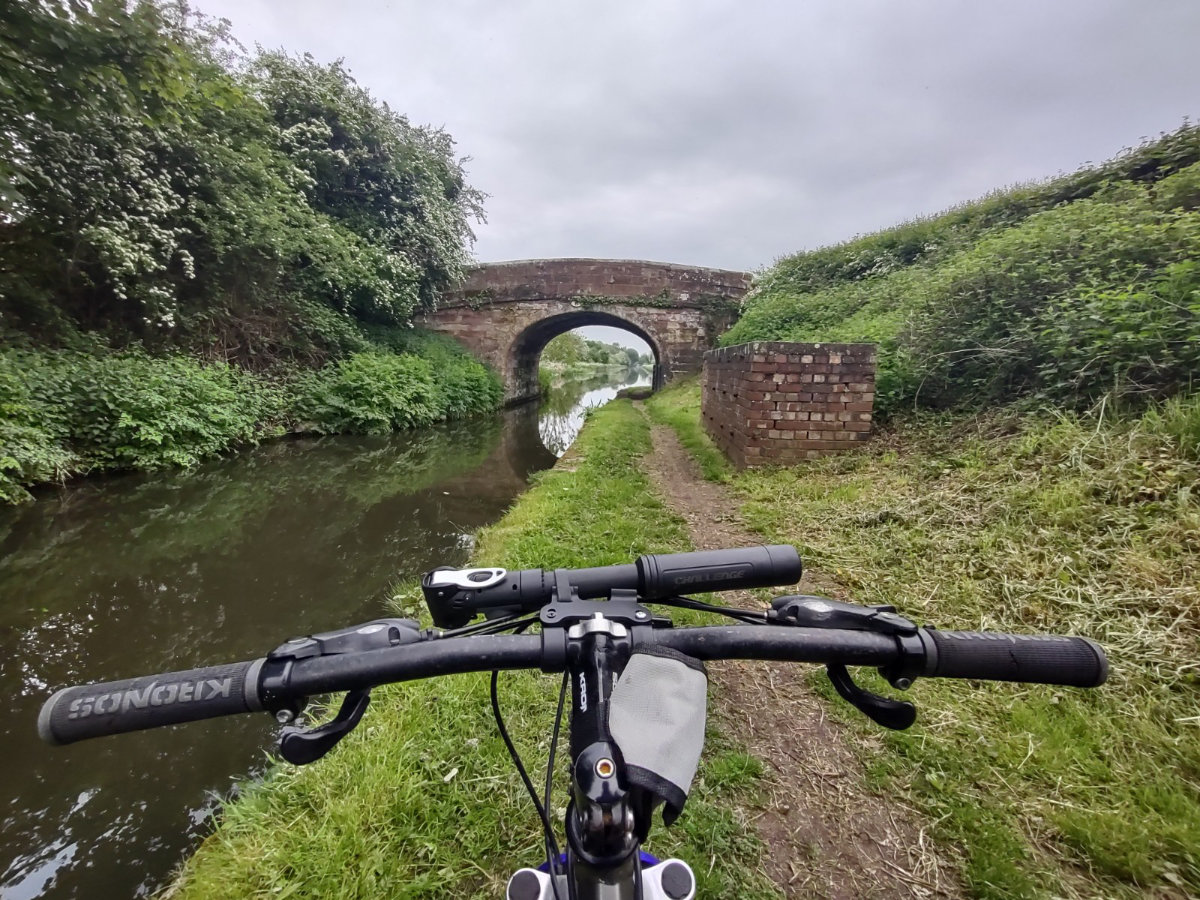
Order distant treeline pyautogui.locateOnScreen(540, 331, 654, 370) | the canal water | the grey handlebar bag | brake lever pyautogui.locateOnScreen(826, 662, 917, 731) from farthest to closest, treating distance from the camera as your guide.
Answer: distant treeline pyautogui.locateOnScreen(540, 331, 654, 370), the canal water, brake lever pyautogui.locateOnScreen(826, 662, 917, 731), the grey handlebar bag

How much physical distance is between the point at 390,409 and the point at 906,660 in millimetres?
11268

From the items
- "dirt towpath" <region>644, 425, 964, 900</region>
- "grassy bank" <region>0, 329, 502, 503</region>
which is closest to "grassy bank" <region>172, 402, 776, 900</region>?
"dirt towpath" <region>644, 425, 964, 900</region>

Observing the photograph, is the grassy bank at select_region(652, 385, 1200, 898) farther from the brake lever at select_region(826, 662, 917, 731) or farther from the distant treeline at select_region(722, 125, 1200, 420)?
the brake lever at select_region(826, 662, 917, 731)

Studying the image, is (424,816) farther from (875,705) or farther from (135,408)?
(135,408)

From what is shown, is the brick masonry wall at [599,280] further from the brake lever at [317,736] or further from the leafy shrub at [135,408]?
the brake lever at [317,736]

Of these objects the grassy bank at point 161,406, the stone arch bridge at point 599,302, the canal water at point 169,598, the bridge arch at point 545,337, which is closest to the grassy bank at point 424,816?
the canal water at point 169,598

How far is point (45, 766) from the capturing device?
2184mm

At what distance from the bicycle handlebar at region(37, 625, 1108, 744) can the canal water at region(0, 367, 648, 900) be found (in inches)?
75.7

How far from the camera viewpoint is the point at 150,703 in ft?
2.16

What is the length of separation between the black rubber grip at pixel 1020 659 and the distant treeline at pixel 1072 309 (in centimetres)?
314

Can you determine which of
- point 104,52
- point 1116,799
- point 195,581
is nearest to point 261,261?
point 104,52

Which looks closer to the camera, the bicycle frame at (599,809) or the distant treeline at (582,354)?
the bicycle frame at (599,809)

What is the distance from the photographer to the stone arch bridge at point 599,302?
15.1 metres

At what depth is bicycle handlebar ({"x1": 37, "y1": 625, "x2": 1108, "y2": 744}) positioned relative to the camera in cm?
65
